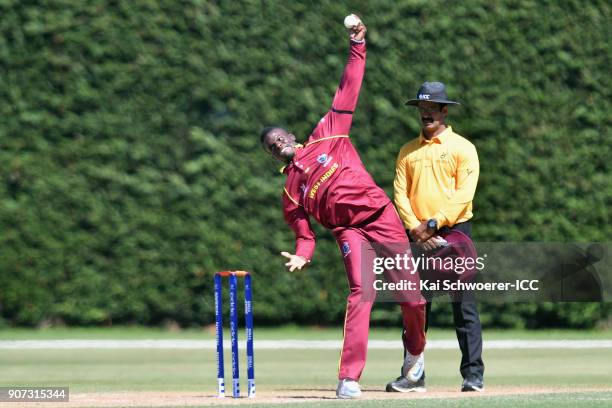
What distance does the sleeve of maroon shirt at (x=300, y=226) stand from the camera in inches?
290

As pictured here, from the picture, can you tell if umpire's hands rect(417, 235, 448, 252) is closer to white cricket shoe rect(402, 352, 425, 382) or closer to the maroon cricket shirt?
the maroon cricket shirt

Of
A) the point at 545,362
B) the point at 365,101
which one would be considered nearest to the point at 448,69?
the point at 365,101

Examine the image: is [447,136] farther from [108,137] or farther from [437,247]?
[108,137]

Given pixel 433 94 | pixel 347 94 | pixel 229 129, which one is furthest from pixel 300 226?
pixel 229 129

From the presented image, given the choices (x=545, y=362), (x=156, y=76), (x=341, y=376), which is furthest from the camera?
(x=156, y=76)

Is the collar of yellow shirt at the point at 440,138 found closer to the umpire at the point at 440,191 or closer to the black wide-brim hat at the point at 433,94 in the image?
the umpire at the point at 440,191

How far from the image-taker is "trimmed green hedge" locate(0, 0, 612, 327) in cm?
1098

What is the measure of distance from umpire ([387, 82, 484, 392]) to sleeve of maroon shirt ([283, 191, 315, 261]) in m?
0.56

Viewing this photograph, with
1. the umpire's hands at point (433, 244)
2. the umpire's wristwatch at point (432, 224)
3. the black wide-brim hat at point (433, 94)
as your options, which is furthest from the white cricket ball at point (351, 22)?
the umpire's hands at point (433, 244)

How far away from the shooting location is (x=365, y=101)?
11086mm

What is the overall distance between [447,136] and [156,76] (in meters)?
3.98

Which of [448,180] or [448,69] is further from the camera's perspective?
[448,69]

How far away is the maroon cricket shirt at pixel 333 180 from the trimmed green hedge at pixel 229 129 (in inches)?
138

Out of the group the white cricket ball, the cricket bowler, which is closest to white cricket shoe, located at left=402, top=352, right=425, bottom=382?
the cricket bowler
